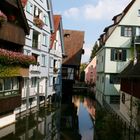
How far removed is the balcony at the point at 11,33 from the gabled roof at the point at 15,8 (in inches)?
30.4

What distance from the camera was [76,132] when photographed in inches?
1214

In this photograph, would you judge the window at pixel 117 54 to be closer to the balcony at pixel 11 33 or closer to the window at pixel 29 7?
the window at pixel 29 7

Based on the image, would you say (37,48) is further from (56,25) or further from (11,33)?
(11,33)

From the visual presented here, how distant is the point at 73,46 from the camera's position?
77625 mm

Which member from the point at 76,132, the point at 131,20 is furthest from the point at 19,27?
the point at 131,20

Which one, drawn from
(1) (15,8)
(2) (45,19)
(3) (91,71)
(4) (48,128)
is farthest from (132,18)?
(3) (91,71)

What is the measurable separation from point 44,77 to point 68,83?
21.6m

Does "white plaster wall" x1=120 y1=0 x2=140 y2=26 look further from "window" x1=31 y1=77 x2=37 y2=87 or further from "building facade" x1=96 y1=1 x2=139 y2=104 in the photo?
"window" x1=31 y1=77 x2=37 y2=87

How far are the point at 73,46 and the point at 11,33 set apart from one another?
4760 centimetres

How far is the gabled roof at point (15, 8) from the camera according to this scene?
29800mm

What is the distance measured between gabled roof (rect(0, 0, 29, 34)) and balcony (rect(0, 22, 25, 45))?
0.77m

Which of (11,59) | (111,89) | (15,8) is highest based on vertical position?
(15,8)

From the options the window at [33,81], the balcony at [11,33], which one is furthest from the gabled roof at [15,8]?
the window at [33,81]

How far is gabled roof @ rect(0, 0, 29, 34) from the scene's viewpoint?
97.8 ft
